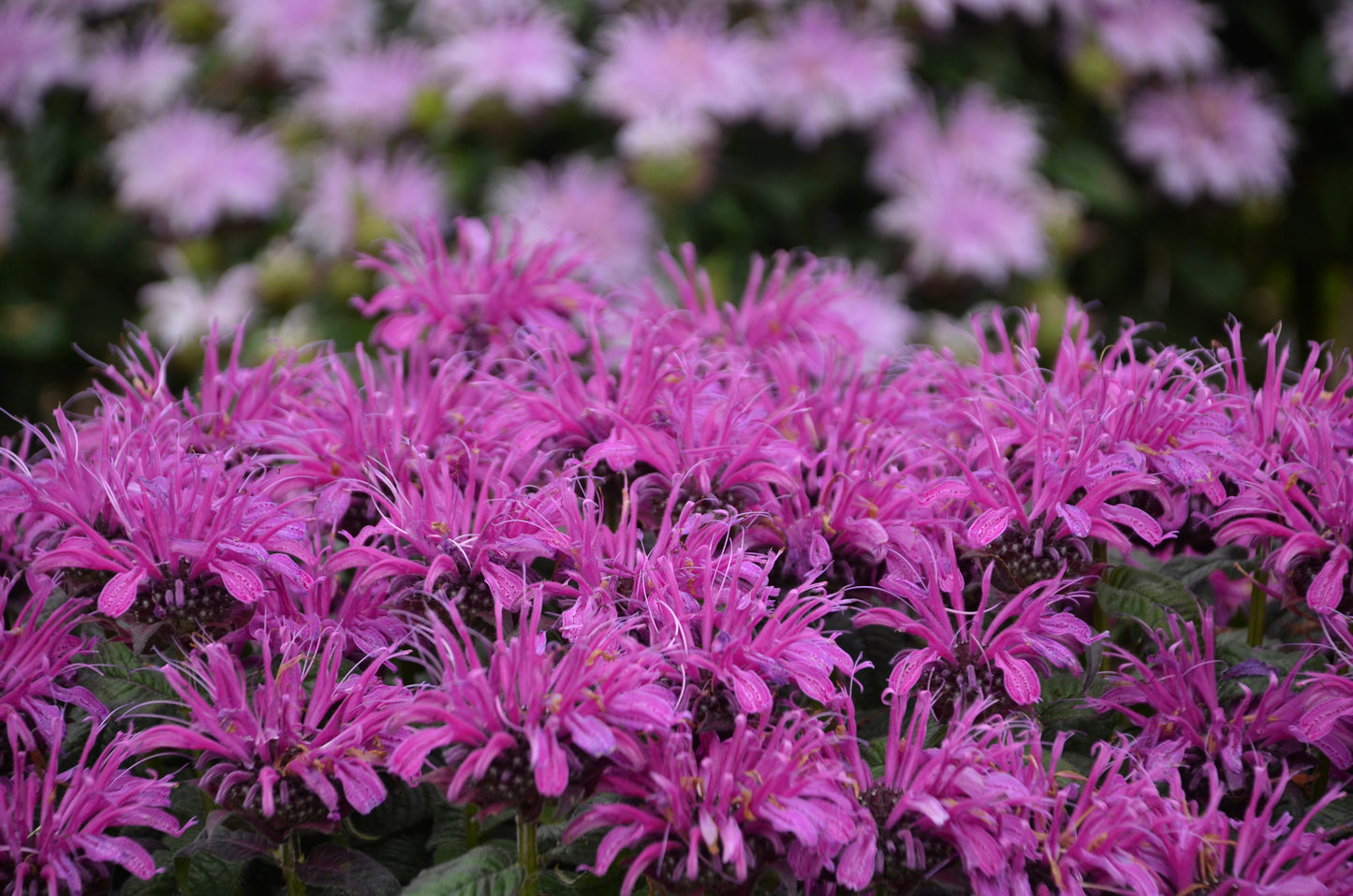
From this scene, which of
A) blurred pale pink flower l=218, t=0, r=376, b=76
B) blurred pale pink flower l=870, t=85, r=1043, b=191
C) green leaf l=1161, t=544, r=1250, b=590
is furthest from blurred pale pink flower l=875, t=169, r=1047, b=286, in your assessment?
green leaf l=1161, t=544, r=1250, b=590

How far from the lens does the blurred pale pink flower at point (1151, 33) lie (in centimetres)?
195

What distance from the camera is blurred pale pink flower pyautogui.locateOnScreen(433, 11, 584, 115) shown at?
67.9 inches

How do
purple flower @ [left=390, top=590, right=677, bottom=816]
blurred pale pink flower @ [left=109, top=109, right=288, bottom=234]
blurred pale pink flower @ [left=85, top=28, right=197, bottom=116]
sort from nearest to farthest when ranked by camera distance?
purple flower @ [left=390, top=590, right=677, bottom=816]
blurred pale pink flower @ [left=109, top=109, right=288, bottom=234]
blurred pale pink flower @ [left=85, top=28, right=197, bottom=116]

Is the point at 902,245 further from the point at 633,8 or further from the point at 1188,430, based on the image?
the point at 1188,430

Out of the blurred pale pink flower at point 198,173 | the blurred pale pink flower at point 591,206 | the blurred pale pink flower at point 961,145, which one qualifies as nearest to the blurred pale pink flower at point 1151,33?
the blurred pale pink flower at point 961,145

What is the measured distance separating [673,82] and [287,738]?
1.37 m

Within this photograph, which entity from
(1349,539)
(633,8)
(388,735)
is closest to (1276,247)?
(633,8)

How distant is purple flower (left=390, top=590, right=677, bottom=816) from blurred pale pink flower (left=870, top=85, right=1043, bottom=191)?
155 centimetres

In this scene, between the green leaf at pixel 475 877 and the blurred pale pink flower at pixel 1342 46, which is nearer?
the green leaf at pixel 475 877

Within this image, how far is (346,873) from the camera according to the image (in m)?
0.55

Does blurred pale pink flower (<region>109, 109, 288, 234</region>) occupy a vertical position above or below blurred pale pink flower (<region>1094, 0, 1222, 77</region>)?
below

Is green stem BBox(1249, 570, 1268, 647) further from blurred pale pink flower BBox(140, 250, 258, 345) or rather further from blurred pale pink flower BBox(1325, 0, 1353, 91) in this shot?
blurred pale pink flower BBox(1325, 0, 1353, 91)

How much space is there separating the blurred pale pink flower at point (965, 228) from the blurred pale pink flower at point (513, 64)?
57cm

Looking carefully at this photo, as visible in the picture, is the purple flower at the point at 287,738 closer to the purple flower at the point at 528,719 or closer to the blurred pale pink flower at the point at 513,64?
the purple flower at the point at 528,719
